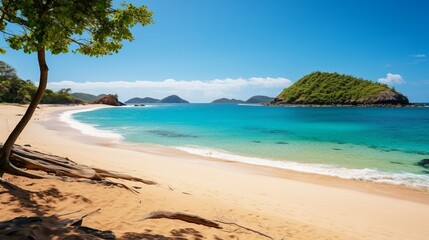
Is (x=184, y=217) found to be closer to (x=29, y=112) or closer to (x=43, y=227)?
(x=43, y=227)

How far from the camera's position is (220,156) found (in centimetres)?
2259

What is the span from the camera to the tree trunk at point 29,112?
26.1 feet

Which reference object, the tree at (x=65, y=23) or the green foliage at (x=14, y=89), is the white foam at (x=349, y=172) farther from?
the green foliage at (x=14, y=89)

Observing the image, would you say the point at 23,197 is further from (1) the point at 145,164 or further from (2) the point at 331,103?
(2) the point at 331,103

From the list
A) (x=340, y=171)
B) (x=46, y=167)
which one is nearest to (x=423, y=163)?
(x=340, y=171)

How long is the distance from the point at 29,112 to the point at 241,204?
A: 25.7ft

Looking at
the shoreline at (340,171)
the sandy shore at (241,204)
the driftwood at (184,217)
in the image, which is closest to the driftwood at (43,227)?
the sandy shore at (241,204)

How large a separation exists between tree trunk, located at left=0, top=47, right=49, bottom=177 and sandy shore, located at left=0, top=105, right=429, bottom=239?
685mm

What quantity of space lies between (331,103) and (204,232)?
209794mm

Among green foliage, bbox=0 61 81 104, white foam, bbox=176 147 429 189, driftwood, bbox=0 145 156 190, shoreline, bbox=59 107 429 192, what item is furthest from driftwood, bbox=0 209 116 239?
green foliage, bbox=0 61 81 104

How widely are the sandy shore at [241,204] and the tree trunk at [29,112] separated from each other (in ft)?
2.25

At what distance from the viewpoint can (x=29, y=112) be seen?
825 cm

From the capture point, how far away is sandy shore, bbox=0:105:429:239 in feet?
22.7

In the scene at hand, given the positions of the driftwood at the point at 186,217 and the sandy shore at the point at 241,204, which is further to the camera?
the driftwood at the point at 186,217
